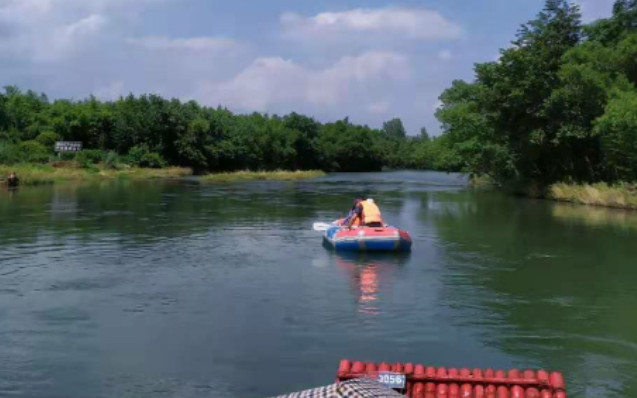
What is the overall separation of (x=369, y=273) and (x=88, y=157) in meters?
61.2

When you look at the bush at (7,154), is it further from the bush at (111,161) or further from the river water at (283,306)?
the river water at (283,306)

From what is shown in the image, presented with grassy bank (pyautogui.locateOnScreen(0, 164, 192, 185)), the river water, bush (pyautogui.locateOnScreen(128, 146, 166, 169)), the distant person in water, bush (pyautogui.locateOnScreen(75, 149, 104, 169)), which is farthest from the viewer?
bush (pyautogui.locateOnScreen(128, 146, 166, 169))

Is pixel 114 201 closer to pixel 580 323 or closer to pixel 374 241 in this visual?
pixel 374 241

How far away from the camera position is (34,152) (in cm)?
6831

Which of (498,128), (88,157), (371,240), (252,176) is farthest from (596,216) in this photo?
(88,157)

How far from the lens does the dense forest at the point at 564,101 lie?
35678 millimetres

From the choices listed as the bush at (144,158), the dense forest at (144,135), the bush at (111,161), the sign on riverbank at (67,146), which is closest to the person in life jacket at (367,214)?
the dense forest at (144,135)

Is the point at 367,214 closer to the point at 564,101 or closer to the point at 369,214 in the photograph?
the point at 369,214

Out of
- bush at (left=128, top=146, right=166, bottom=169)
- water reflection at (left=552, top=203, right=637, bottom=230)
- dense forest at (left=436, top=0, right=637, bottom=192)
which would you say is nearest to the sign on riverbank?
bush at (left=128, top=146, right=166, bottom=169)

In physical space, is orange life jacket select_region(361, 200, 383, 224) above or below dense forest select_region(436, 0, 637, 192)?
below

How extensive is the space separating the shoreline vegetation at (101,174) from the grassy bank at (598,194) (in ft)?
122

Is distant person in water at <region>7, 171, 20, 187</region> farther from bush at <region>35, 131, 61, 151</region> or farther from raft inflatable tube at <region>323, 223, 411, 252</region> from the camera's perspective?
raft inflatable tube at <region>323, 223, 411, 252</region>

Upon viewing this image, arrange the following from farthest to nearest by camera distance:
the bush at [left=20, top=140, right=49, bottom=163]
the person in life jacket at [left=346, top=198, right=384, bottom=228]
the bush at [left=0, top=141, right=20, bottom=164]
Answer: the bush at [left=20, top=140, right=49, bottom=163]
the bush at [left=0, top=141, right=20, bottom=164]
the person in life jacket at [left=346, top=198, right=384, bottom=228]

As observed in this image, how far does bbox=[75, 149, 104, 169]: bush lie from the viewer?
69175 millimetres
